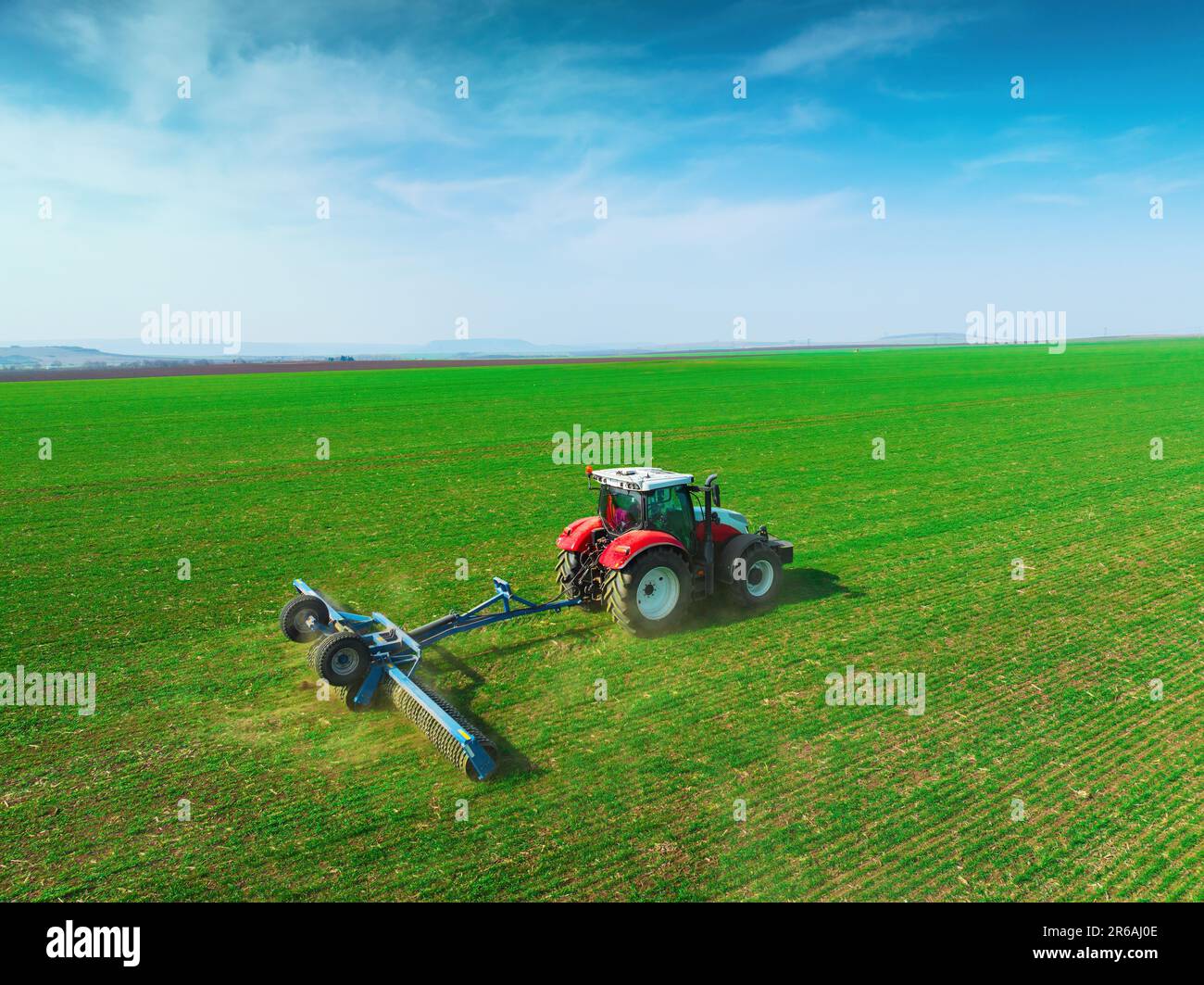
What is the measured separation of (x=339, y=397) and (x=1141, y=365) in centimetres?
8735

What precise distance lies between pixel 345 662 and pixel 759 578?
22.7 ft

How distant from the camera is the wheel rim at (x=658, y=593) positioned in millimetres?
11539

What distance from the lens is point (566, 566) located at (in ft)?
41.1

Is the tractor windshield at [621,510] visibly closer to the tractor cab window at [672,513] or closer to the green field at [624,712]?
the tractor cab window at [672,513]

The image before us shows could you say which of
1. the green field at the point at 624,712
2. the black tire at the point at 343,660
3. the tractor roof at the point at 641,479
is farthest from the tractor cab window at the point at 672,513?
the black tire at the point at 343,660

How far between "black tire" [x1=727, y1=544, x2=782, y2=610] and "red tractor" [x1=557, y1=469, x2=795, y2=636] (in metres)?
0.02

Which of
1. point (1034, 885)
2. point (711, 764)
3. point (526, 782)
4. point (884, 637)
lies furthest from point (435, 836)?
point (884, 637)

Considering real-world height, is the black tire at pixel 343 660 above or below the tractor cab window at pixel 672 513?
below

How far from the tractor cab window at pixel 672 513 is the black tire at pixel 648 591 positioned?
1.81ft

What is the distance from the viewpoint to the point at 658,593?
11.8 m

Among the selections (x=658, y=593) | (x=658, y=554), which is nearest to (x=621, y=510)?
(x=658, y=554)

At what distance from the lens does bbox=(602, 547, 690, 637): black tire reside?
1121 cm

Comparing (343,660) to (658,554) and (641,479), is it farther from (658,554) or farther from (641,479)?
(641,479)

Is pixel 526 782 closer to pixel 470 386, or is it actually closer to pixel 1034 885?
pixel 1034 885
